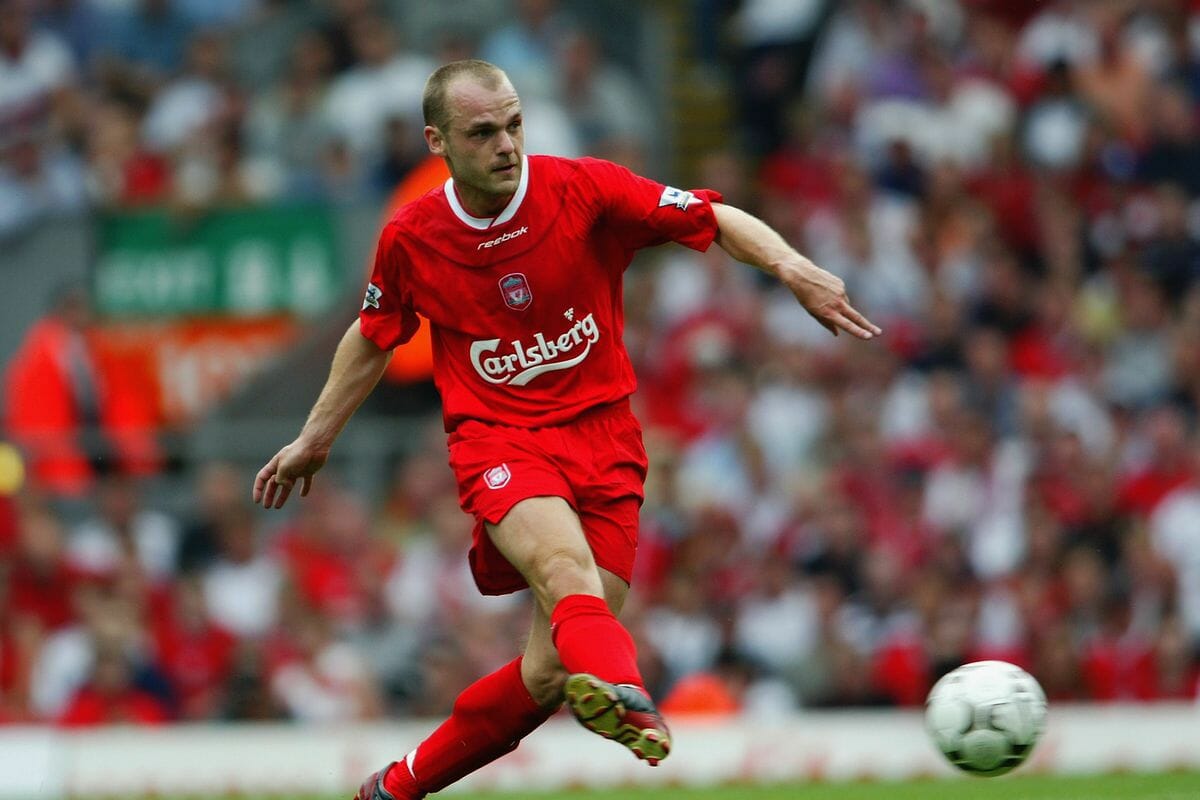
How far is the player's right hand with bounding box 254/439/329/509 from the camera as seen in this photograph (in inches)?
281

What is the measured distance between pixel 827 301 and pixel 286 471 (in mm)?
1958

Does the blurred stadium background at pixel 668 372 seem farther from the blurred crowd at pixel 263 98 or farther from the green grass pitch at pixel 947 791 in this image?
the green grass pitch at pixel 947 791

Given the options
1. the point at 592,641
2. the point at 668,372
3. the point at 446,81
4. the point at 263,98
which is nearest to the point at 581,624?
the point at 592,641

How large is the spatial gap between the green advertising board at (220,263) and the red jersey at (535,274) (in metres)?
7.90

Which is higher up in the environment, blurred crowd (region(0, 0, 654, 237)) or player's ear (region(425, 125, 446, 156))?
blurred crowd (region(0, 0, 654, 237))

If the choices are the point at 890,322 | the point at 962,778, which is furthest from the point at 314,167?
the point at 962,778

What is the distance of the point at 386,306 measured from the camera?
7082 mm

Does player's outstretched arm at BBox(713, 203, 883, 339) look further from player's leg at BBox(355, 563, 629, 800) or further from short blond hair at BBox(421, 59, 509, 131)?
player's leg at BBox(355, 563, 629, 800)

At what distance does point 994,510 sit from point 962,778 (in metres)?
2.65

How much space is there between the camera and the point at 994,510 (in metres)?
12.9

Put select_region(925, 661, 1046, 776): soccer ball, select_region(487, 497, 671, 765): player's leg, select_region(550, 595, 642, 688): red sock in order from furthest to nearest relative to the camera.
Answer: select_region(925, 661, 1046, 776): soccer ball → select_region(550, 595, 642, 688): red sock → select_region(487, 497, 671, 765): player's leg

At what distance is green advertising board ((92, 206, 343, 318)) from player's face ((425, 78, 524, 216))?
8.09m

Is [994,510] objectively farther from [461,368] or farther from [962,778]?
[461,368]

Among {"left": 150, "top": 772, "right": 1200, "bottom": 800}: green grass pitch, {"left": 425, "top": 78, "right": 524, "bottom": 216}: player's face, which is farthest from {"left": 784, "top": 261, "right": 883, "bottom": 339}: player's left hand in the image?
{"left": 150, "top": 772, "right": 1200, "bottom": 800}: green grass pitch
